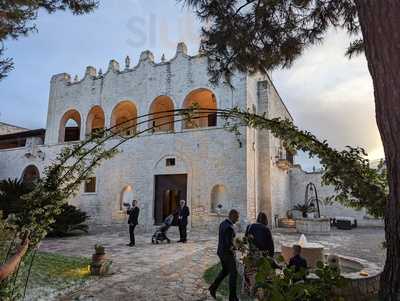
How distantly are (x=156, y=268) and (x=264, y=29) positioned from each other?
5.49 m

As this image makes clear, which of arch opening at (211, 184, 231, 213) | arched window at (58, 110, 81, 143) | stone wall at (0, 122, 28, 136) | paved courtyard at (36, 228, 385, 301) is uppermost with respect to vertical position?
stone wall at (0, 122, 28, 136)

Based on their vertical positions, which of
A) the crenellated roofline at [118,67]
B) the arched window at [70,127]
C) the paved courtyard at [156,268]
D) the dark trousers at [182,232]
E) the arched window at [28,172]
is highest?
the crenellated roofline at [118,67]

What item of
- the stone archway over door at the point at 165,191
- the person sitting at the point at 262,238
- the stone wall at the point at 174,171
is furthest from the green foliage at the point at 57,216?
the person sitting at the point at 262,238

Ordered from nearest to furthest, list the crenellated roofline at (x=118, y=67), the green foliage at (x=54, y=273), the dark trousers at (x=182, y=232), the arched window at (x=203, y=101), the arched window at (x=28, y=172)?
1. the green foliage at (x=54, y=273)
2. the dark trousers at (x=182, y=232)
3. the arched window at (x=203, y=101)
4. the crenellated roofline at (x=118, y=67)
5. the arched window at (x=28, y=172)

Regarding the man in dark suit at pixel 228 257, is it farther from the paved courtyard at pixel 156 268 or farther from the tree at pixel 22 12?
the tree at pixel 22 12

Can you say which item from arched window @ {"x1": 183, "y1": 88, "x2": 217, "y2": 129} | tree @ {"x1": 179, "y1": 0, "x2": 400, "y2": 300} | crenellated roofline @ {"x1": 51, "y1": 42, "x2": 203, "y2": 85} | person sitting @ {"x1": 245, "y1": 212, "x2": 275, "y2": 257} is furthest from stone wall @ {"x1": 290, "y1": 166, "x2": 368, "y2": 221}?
person sitting @ {"x1": 245, "y1": 212, "x2": 275, "y2": 257}

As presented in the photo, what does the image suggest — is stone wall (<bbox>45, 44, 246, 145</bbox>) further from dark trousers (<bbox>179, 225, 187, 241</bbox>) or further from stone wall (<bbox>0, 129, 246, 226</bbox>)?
dark trousers (<bbox>179, 225, 187, 241</bbox>)

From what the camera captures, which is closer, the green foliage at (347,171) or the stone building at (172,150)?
the green foliage at (347,171)

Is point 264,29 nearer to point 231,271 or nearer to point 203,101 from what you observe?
point 231,271

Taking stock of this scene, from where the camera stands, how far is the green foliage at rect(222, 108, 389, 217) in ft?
9.98

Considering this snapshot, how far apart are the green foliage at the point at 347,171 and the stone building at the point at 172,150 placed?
11.2 meters

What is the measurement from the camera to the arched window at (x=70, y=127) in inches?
783

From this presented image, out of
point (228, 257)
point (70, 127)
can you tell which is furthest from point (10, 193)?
point (228, 257)

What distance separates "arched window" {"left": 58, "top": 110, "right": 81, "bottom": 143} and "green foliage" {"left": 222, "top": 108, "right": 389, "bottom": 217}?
1877cm
